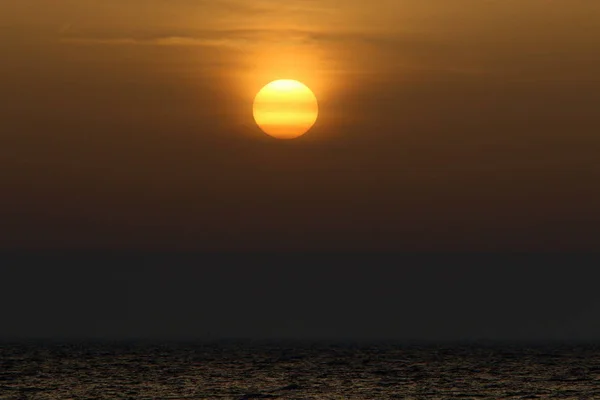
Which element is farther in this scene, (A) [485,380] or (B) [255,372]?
(B) [255,372]

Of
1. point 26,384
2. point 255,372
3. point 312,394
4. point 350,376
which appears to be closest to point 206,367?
point 255,372

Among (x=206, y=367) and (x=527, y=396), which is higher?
(x=206, y=367)

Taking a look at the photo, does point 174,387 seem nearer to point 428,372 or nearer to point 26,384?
point 26,384

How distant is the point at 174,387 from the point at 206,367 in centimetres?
5346

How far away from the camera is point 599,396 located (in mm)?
133375

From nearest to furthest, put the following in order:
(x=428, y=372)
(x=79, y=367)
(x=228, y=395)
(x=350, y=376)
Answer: (x=228, y=395) < (x=350, y=376) < (x=428, y=372) < (x=79, y=367)

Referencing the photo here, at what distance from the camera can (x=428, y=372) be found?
613 feet

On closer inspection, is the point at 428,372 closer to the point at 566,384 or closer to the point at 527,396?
the point at 566,384

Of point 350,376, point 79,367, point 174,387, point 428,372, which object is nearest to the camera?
point 174,387

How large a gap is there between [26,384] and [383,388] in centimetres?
4199

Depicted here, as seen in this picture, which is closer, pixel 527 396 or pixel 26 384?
pixel 527 396

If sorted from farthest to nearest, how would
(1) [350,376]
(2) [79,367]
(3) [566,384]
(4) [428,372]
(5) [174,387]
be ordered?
(2) [79,367], (4) [428,372], (1) [350,376], (3) [566,384], (5) [174,387]

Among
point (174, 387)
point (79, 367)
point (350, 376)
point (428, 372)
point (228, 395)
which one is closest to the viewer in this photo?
point (228, 395)

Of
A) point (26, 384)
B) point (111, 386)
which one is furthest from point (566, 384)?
point (26, 384)
